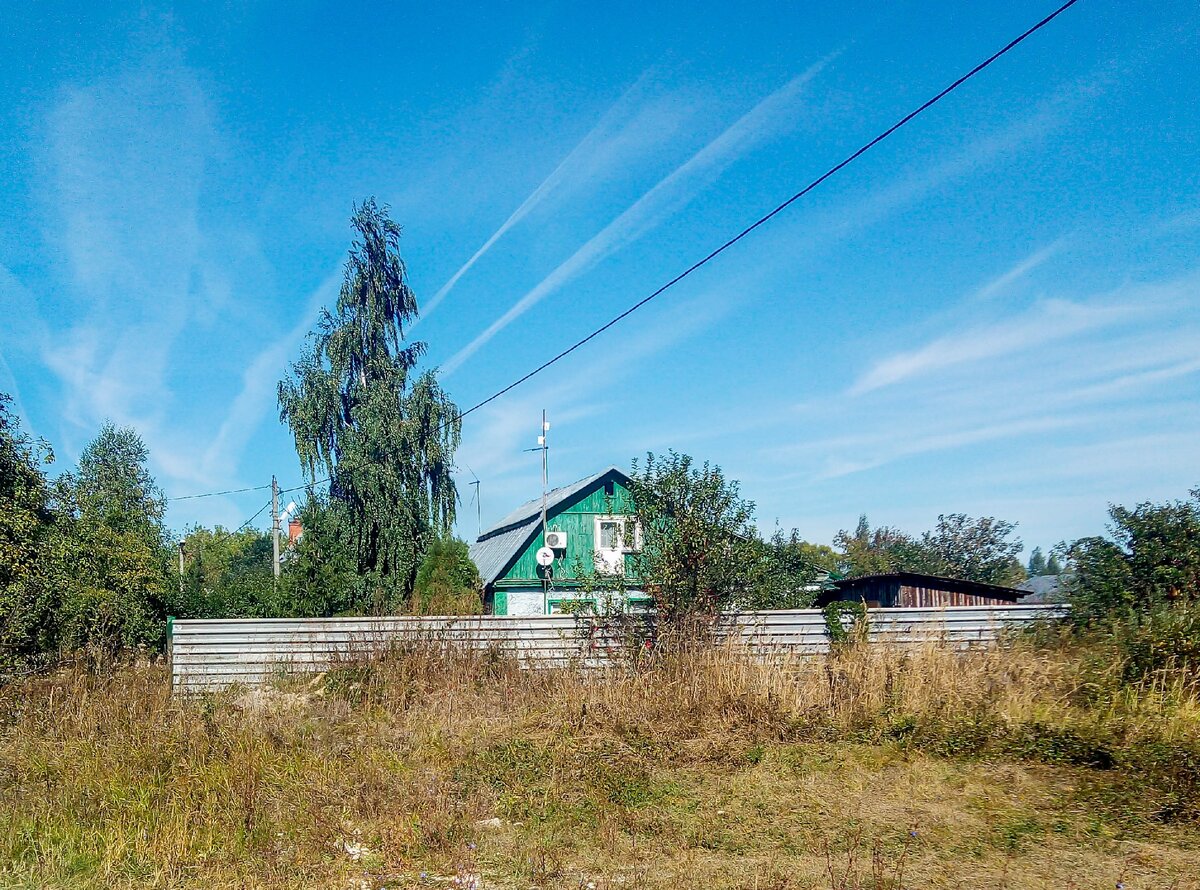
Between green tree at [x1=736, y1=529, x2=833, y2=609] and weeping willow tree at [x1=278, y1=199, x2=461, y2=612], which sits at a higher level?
weeping willow tree at [x1=278, y1=199, x2=461, y2=612]

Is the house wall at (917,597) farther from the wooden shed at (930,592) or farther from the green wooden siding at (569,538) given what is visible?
the green wooden siding at (569,538)

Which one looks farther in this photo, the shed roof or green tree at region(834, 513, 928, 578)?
green tree at region(834, 513, 928, 578)

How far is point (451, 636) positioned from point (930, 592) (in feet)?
45.0

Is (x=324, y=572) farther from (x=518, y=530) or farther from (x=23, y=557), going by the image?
(x=518, y=530)

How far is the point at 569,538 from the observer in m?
30.4

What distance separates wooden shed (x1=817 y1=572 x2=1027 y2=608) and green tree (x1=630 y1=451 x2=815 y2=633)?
793cm

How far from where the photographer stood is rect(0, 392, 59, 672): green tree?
8781mm

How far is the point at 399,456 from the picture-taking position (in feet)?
81.8

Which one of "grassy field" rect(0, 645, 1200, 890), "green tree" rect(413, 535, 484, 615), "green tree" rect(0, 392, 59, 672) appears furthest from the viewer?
"green tree" rect(413, 535, 484, 615)

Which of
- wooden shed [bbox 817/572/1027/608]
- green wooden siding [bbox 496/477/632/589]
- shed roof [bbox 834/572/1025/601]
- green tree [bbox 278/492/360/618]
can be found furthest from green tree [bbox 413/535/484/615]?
shed roof [bbox 834/572/1025/601]

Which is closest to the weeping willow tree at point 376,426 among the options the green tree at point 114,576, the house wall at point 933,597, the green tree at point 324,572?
the green tree at point 324,572

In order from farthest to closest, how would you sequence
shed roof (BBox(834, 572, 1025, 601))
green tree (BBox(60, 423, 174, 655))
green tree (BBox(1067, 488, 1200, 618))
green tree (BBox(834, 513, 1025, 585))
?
green tree (BBox(834, 513, 1025, 585))
shed roof (BBox(834, 572, 1025, 601))
green tree (BBox(60, 423, 174, 655))
green tree (BBox(1067, 488, 1200, 618))

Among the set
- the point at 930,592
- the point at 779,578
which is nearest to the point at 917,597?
the point at 930,592

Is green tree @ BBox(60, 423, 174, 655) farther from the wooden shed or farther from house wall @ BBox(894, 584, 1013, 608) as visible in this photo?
house wall @ BBox(894, 584, 1013, 608)
